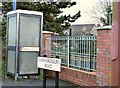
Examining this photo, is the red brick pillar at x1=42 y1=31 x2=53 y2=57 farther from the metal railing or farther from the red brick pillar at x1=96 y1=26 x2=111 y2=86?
the red brick pillar at x1=96 y1=26 x2=111 y2=86

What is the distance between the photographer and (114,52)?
7.39 ft

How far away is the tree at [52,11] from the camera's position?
14235mm

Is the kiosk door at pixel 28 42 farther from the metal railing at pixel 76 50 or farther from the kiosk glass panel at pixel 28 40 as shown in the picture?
the metal railing at pixel 76 50

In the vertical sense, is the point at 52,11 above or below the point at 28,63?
above

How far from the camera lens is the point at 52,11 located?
15.0 meters

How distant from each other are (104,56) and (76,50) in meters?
1.81

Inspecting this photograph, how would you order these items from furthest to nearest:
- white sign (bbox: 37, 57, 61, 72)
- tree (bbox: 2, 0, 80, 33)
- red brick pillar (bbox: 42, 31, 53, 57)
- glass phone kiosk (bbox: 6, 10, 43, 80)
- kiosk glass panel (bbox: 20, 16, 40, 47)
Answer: tree (bbox: 2, 0, 80, 33) → red brick pillar (bbox: 42, 31, 53, 57) → kiosk glass panel (bbox: 20, 16, 40, 47) → glass phone kiosk (bbox: 6, 10, 43, 80) → white sign (bbox: 37, 57, 61, 72)

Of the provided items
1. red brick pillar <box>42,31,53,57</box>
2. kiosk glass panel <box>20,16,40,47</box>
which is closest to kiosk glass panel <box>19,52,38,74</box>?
kiosk glass panel <box>20,16,40,47</box>

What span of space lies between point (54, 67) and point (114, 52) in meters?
2.73

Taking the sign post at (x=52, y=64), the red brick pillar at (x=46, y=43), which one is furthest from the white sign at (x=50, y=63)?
the red brick pillar at (x=46, y=43)

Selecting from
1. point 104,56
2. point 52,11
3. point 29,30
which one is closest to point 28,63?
point 29,30

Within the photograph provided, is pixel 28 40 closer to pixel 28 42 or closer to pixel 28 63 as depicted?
pixel 28 42

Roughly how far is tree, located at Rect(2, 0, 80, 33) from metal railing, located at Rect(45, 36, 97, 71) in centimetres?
618

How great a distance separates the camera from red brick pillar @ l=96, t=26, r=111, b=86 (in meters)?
5.27
